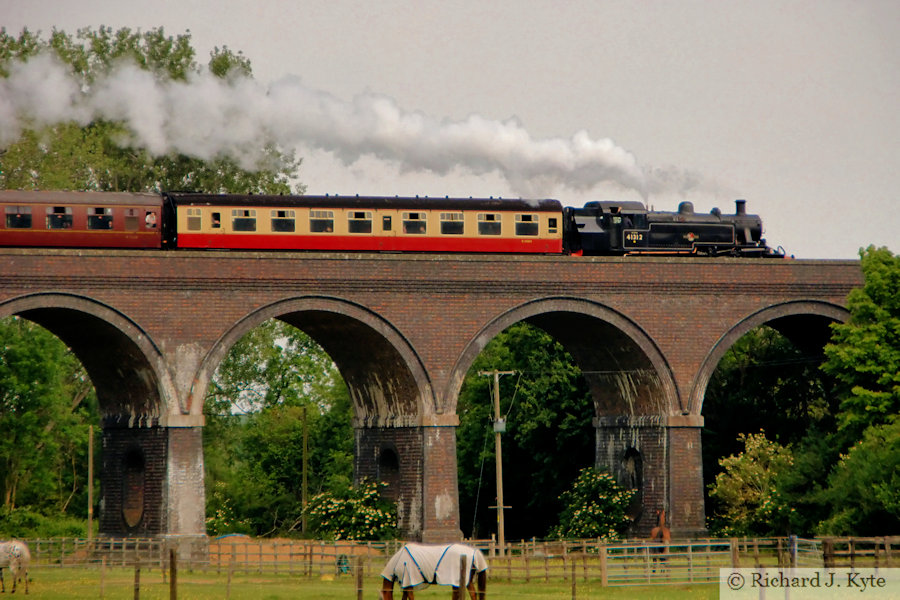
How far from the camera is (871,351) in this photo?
2000 inches

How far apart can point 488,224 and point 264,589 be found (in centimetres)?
1570

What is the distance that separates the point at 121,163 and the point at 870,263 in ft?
119

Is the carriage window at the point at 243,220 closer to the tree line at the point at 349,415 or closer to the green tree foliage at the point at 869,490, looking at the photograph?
the tree line at the point at 349,415

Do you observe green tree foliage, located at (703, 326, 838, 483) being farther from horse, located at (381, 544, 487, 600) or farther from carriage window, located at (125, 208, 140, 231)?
horse, located at (381, 544, 487, 600)

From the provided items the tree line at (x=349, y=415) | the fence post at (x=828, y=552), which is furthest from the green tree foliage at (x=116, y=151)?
the fence post at (x=828, y=552)

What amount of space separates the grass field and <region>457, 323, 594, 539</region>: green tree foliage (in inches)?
786

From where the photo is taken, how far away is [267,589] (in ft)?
135

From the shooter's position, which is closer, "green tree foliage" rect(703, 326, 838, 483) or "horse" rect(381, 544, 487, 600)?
"horse" rect(381, 544, 487, 600)

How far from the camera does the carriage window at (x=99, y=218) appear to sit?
4872cm

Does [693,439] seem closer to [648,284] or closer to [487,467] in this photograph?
[648,284]

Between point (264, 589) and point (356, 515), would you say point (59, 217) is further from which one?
point (264, 589)

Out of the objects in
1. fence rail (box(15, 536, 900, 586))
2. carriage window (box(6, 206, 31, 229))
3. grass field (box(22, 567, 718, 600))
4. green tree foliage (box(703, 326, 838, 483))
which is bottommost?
grass field (box(22, 567, 718, 600))

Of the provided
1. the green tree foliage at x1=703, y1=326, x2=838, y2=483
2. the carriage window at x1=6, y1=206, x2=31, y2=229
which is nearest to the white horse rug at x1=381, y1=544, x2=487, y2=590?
the carriage window at x1=6, y1=206, x2=31, y2=229

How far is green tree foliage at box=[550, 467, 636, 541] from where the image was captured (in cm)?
5356
